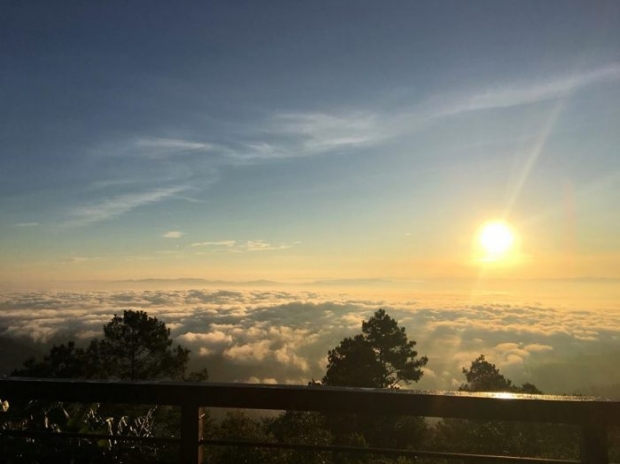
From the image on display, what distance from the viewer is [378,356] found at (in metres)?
28.9

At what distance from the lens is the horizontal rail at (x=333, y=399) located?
6.06 ft

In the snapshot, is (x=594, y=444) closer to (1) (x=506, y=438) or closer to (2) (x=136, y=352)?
(1) (x=506, y=438)

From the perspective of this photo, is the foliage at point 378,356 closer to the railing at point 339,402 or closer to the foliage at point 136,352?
the foliage at point 136,352

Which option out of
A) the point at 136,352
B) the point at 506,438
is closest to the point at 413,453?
the point at 506,438

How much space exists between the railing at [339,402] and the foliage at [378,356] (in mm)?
26299

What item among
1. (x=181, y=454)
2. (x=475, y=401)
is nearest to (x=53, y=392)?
(x=181, y=454)

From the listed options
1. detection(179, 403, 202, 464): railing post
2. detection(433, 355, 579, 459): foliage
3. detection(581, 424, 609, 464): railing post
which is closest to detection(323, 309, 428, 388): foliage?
detection(433, 355, 579, 459): foliage

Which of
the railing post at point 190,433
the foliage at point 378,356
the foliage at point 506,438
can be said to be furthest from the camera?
the foliage at point 378,356

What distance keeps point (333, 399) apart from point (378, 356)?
27967 millimetres

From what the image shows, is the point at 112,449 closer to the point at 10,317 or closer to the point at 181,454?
the point at 181,454

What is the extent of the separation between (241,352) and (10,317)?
35.1 metres

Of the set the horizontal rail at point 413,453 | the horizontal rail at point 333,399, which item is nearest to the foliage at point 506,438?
the horizontal rail at point 413,453

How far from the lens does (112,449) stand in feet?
11.7

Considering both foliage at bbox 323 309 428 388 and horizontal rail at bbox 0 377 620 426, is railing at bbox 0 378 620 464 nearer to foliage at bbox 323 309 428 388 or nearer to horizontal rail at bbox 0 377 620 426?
horizontal rail at bbox 0 377 620 426
